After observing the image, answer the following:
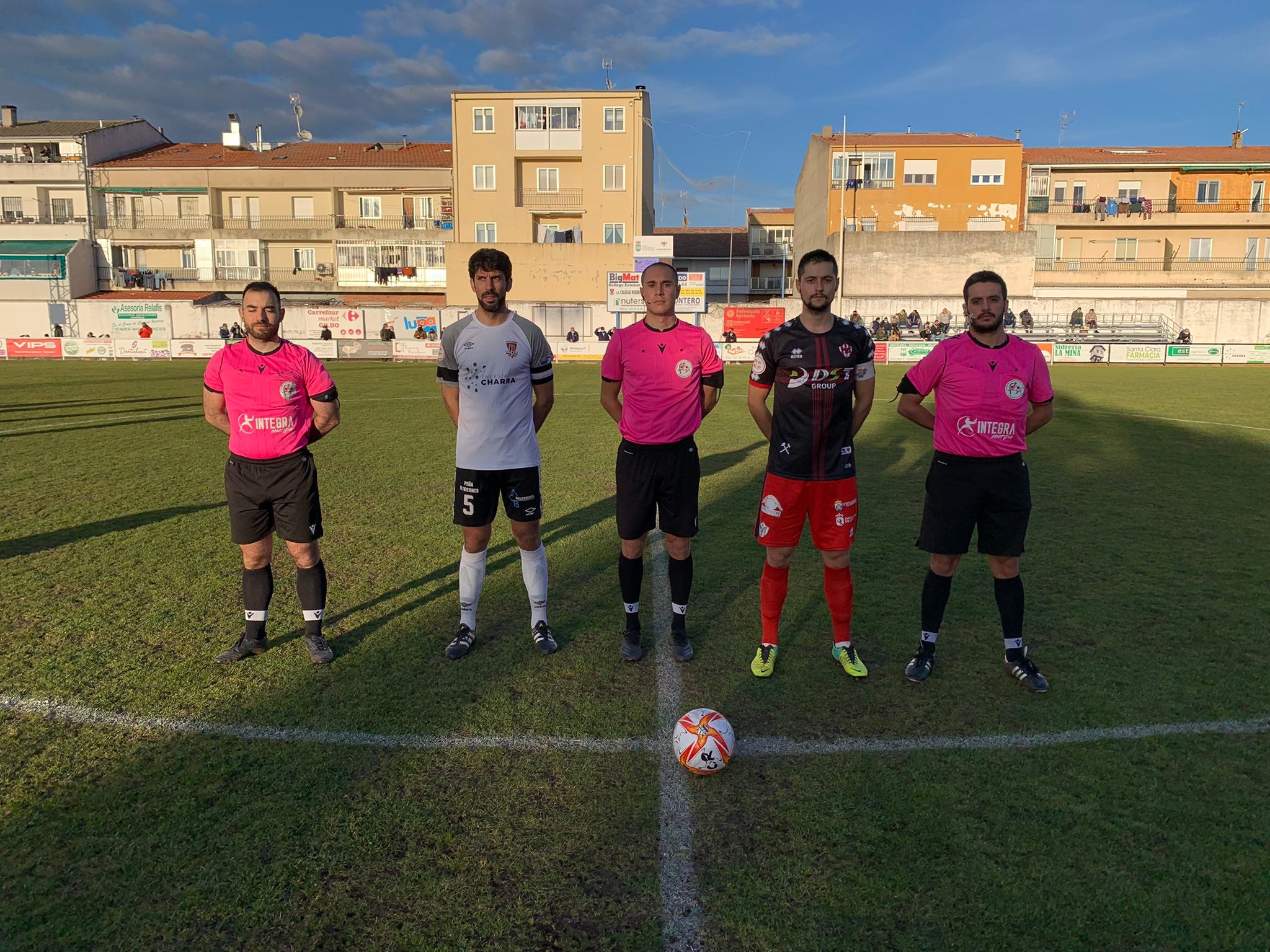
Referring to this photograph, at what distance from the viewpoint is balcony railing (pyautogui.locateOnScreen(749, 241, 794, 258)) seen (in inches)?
2655

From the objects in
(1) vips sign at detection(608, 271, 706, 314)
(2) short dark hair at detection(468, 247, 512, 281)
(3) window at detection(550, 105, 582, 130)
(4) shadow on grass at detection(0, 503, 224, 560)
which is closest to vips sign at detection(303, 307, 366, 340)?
(1) vips sign at detection(608, 271, 706, 314)

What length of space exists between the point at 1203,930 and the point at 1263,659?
278cm

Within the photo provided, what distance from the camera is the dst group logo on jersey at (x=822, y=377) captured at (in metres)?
4.46

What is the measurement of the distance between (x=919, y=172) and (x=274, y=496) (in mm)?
51678

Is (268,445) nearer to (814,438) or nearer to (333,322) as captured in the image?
(814,438)

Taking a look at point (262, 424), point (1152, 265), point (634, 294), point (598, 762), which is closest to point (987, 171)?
point (1152, 265)

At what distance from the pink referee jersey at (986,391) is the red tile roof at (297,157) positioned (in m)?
53.1

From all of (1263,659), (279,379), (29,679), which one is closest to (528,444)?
(279,379)

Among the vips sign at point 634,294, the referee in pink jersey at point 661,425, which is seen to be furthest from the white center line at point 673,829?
the vips sign at point 634,294

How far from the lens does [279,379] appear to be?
4.66 m

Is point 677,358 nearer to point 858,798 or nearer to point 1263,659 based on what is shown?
point 858,798

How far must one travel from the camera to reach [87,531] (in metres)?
7.52

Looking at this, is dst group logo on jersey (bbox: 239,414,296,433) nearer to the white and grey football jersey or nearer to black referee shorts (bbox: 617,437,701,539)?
the white and grey football jersey

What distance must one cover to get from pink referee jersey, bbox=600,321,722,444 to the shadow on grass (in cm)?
543
